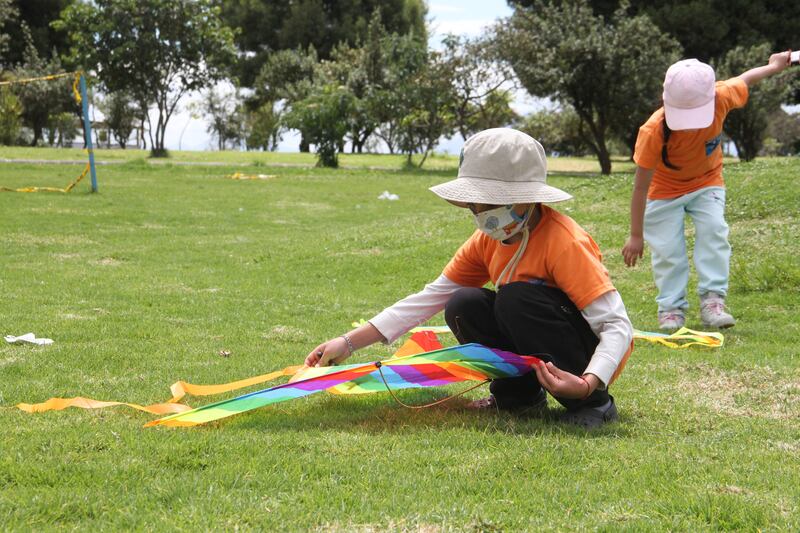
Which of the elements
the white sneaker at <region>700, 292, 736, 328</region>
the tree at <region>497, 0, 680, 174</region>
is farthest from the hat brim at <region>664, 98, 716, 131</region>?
the tree at <region>497, 0, 680, 174</region>

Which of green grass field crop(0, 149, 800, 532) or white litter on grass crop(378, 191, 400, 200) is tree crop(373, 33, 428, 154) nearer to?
white litter on grass crop(378, 191, 400, 200)

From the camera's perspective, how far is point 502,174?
3.28 m

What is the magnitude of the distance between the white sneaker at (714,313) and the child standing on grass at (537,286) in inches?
108

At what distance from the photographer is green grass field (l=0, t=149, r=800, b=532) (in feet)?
8.43

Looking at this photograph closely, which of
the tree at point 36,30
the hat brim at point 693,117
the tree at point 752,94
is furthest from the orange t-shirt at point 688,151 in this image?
the tree at point 36,30

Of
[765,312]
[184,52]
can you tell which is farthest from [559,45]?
[765,312]

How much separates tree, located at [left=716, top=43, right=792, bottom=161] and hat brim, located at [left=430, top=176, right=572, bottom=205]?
2638cm

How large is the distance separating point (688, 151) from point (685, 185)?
28cm

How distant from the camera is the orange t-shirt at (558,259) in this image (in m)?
3.28

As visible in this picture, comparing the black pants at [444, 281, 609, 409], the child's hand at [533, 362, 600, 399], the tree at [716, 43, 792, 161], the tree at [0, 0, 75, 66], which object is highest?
the tree at [0, 0, 75, 66]

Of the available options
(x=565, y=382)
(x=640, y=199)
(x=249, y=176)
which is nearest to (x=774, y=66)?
(x=640, y=199)

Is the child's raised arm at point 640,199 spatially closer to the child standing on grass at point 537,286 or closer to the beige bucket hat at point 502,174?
the child standing on grass at point 537,286

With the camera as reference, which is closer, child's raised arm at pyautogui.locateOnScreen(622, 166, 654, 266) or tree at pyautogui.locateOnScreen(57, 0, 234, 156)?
child's raised arm at pyautogui.locateOnScreen(622, 166, 654, 266)

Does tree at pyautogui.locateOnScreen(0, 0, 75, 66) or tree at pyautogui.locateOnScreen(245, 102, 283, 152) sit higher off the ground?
tree at pyautogui.locateOnScreen(0, 0, 75, 66)
